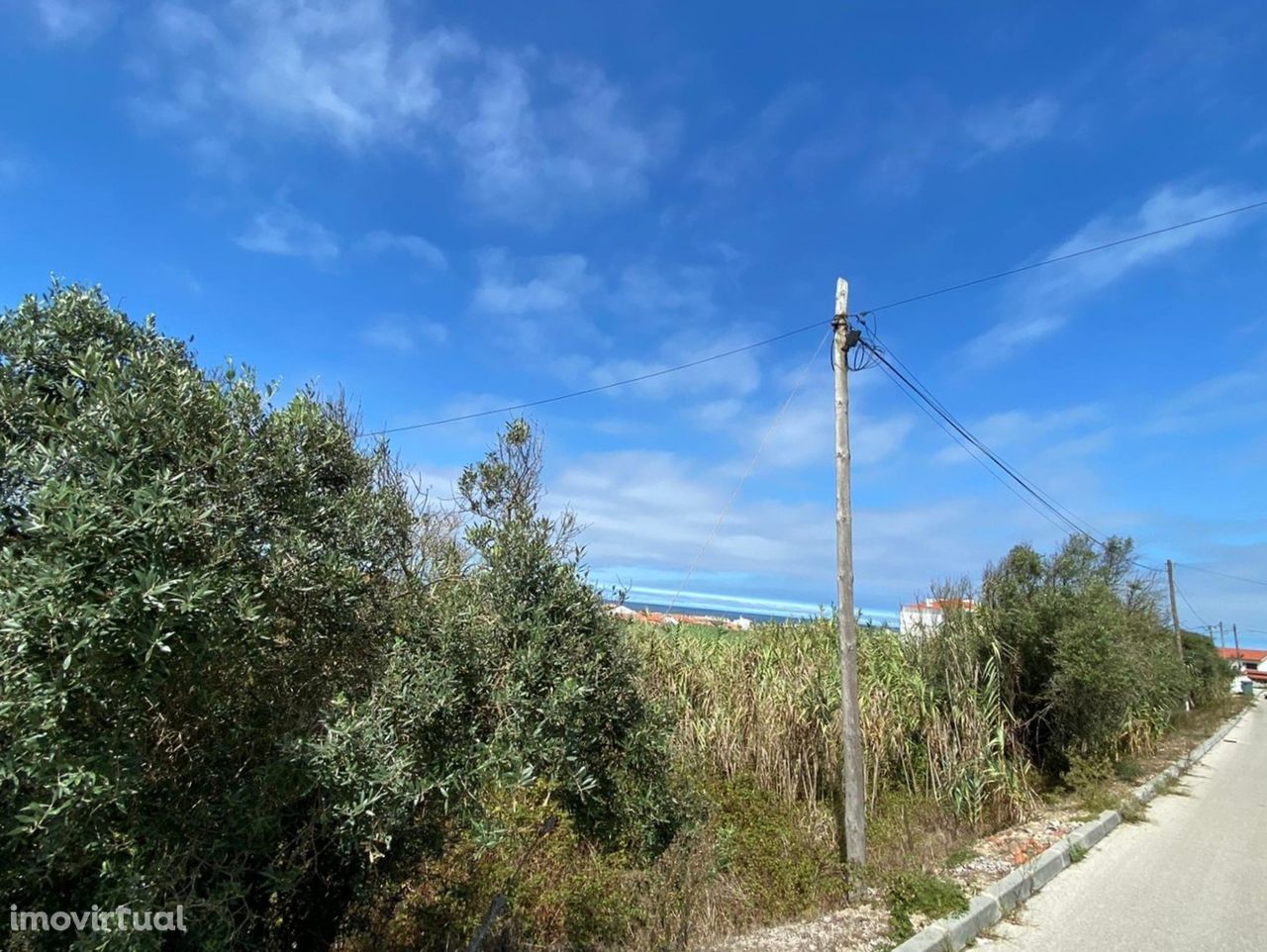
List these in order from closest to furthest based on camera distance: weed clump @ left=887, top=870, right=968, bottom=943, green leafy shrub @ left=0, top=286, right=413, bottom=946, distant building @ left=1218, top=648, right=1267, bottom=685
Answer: green leafy shrub @ left=0, top=286, right=413, bottom=946
weed clump @ left=887, top=870, right=968, bottom=943
distant building @ left=1218, top=648, right=1267, bottom=685

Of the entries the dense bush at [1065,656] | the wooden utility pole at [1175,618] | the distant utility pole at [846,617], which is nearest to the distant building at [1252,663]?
the wooden utility pole at [1175,618]

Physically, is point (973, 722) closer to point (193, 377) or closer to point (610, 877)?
point (610, 877)

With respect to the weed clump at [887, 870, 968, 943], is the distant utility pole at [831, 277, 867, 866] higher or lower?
higher

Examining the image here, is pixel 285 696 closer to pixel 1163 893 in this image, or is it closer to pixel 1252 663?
pixel 1163 893

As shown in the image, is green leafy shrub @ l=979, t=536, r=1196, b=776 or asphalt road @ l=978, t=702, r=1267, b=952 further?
green leafy shrub @ l=979, t=536, r=1196, b=776

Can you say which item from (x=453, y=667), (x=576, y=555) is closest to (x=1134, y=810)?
(x=576, y=555)

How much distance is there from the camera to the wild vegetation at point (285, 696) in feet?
6.97

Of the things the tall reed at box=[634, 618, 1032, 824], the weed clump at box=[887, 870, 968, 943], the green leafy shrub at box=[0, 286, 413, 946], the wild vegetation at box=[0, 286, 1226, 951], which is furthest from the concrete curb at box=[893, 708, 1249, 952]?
the green leafy shrub at box=[0, 286, 413, 946]

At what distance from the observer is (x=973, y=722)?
9391 millimetres

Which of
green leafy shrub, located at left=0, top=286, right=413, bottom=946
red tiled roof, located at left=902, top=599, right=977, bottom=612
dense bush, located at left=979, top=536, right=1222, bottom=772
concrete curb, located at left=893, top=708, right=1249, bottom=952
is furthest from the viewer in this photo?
red tiled roof, located at left=902, top=599, right=977, bottom=612

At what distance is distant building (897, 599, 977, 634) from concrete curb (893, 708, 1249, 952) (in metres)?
3.78

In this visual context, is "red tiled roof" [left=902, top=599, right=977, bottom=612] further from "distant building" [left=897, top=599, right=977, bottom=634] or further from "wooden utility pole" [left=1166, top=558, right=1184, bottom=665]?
"wooden utility pole" [left=1166, top=558, right=1184, bottom=665]

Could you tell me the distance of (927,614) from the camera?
1259cm

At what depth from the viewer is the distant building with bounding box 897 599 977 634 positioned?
39.5ft
